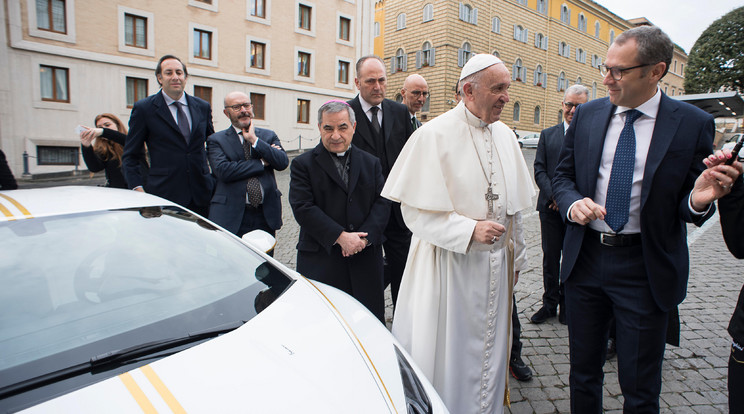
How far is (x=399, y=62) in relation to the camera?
37375 mm

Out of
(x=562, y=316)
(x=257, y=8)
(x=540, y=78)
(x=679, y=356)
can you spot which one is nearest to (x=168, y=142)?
(x=562, y=316)

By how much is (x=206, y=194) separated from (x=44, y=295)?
2.32 metres

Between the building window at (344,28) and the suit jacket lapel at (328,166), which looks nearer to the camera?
the suit jacket lapel at (328,166)

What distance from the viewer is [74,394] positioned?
125 cm

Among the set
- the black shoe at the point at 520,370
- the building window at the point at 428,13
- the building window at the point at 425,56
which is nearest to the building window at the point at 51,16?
the black shoe at the point at 520,370

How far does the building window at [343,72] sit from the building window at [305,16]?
3085 millimetres

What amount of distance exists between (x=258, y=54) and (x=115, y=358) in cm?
2594

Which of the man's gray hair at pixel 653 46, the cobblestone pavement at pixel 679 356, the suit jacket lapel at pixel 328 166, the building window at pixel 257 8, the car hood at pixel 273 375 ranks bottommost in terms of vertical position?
the cobblestone pavement at pixel 679 356

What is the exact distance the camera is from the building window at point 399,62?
1453 inches

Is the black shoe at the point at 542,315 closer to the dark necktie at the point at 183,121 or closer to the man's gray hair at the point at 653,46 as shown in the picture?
the man's gray hair at the point at 653,46

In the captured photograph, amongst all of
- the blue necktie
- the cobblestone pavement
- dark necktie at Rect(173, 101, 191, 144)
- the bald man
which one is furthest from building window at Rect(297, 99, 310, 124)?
the blue necktie

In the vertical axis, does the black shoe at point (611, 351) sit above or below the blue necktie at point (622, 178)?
below

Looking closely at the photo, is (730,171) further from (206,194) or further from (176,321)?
(206,194)

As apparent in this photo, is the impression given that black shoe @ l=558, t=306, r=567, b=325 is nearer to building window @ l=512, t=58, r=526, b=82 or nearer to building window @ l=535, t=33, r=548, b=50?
building window @ l=512, t=58, r=526, b=82
